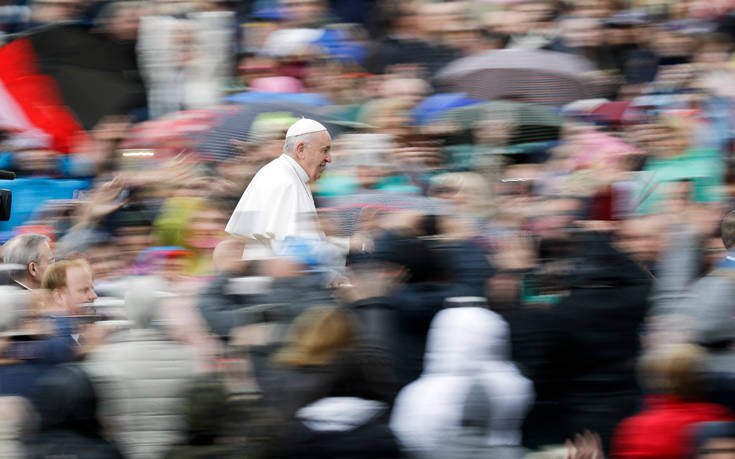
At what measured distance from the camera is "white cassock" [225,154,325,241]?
8.31m

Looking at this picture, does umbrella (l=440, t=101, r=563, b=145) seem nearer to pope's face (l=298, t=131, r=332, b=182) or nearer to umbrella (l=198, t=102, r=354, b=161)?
umbrella (l=198, t=102, r=354, b=161)

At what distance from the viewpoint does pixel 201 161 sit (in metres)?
9.49

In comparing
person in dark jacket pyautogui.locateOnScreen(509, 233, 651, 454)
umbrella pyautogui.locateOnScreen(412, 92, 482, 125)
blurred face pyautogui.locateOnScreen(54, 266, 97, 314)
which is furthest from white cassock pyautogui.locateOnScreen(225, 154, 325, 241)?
person in dark jacket pyautogui.locateOnScreen(509, 233, 651, 454)

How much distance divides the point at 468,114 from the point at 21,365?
14.8 feet

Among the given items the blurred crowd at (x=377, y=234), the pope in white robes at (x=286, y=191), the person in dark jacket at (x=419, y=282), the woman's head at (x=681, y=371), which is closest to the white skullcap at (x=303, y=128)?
the pope in white robes at (x=286, y=191)

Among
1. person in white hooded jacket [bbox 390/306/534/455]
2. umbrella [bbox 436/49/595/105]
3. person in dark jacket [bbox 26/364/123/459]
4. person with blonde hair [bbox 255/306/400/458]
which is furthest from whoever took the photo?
umbrella [bbox 436/49/595/105]

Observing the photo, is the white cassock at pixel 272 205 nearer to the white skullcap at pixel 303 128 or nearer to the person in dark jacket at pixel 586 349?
the white skullcap at pixel 303 128

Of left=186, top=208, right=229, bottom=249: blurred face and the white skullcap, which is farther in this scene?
the white skullcap

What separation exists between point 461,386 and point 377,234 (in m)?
1.26

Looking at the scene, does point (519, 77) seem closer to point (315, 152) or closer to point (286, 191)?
point (315, 152)

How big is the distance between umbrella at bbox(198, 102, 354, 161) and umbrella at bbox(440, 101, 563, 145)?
2.68 feet

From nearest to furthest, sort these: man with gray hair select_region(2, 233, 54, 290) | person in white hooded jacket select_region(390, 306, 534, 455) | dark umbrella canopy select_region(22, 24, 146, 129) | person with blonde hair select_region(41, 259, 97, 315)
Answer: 1. person in white hooded jacket select_region(390, 306, 534, 455)
2. person with blonde hair select_region(41, 259, 97, 315)
3. man with gray hair select_region(2, 233, 54, 290)
4. dark umbrella canopy select_region(22, 24, 146, 129)

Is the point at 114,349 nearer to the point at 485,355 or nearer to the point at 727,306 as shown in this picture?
the point at 485,355

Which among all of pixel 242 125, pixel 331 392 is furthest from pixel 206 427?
pixel 242 125
